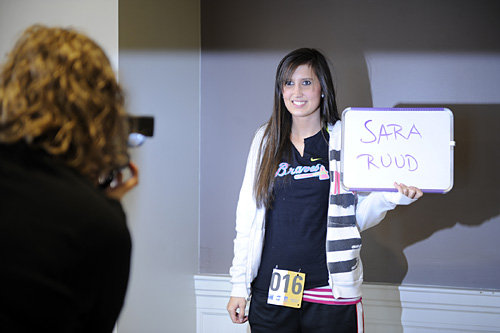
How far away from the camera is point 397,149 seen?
5.86 ft

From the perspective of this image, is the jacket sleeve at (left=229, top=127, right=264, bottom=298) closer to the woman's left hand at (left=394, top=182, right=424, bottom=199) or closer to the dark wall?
the woman's left hand at (left=394, top=182, right=424, bottom=199)

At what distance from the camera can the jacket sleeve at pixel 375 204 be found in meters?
1.76

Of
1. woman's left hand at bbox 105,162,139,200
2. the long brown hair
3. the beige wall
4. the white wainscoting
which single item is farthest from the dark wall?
woman's left hand at bbox 105,162,139,200

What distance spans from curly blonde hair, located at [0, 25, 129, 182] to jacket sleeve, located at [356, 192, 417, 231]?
1212 mm

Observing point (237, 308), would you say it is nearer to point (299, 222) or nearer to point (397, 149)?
point (299, 222)

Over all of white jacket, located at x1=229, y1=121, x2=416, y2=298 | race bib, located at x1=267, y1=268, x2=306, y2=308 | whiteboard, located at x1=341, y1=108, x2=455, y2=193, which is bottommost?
race bib, located at x1=267, y1=268, x2=306, y2=308

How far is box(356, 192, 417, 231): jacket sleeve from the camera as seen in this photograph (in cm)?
176

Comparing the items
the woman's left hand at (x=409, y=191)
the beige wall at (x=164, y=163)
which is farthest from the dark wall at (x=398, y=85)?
the woman's left hand at (x=409, y=191)

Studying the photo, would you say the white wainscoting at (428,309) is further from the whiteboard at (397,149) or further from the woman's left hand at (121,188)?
the woman's left hand at (121,188)

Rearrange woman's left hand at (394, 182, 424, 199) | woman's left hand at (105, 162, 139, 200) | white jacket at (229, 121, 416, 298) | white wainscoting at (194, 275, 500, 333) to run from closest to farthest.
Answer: woman's left hand at (105, 162, 139, 200)
woman's left hand at (394, 182, 424, 199)
white jacket at (229, 121, 416, 298)
white wainscoting at (194, 275, 500, 333)

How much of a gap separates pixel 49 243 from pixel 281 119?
138 cm

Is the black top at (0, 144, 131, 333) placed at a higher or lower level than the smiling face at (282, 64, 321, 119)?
lower

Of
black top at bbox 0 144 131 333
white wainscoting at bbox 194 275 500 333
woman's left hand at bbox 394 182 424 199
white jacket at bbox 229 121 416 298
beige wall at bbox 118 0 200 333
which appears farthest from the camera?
white wainscoting at bbox 194 275 500 333

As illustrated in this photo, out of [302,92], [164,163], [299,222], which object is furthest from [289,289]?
[164,163]
